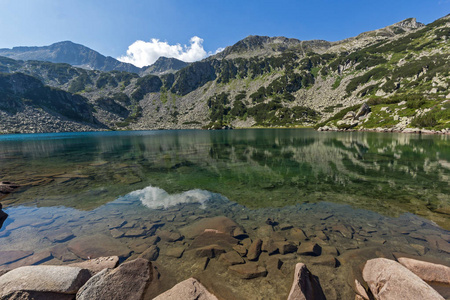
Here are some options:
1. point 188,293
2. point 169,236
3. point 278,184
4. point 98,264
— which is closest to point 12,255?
point 98,264

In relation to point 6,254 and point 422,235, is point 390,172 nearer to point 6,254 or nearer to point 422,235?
point 422,235

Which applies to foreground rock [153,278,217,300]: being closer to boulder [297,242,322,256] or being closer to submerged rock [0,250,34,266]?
boulder [297,242,322,256]

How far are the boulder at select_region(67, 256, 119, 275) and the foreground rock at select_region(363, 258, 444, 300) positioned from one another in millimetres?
9816

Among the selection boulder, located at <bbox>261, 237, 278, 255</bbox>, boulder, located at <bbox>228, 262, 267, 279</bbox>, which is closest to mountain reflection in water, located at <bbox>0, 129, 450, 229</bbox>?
boulder, located at <bbox>261, 237, 278, 255</bbox>

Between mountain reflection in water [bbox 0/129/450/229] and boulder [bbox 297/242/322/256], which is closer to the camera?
boulder [bbox 297/242/322/256]

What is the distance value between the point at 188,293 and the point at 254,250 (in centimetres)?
391

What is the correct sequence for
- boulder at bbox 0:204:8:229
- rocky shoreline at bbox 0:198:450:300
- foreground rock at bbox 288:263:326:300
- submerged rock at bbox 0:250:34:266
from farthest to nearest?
boulder at bbox 0:204:8:229 < submerged rock at bbox 0:250:34:266 < rocky shoreline at bbox 0:198:450:300 < foreground rock at bbox 288:263:326:300

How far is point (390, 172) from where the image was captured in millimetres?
23562

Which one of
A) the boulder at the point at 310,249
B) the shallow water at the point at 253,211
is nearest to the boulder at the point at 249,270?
the shallow water at the point at 253,211

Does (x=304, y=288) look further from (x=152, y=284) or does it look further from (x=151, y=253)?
(x=151, y=253)

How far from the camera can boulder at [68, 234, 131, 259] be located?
30.5 feet

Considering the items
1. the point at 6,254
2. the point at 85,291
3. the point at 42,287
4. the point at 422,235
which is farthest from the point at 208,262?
the point at 422,235

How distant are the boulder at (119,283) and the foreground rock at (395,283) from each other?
8.12m

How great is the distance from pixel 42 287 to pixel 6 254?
5947 millimetres
